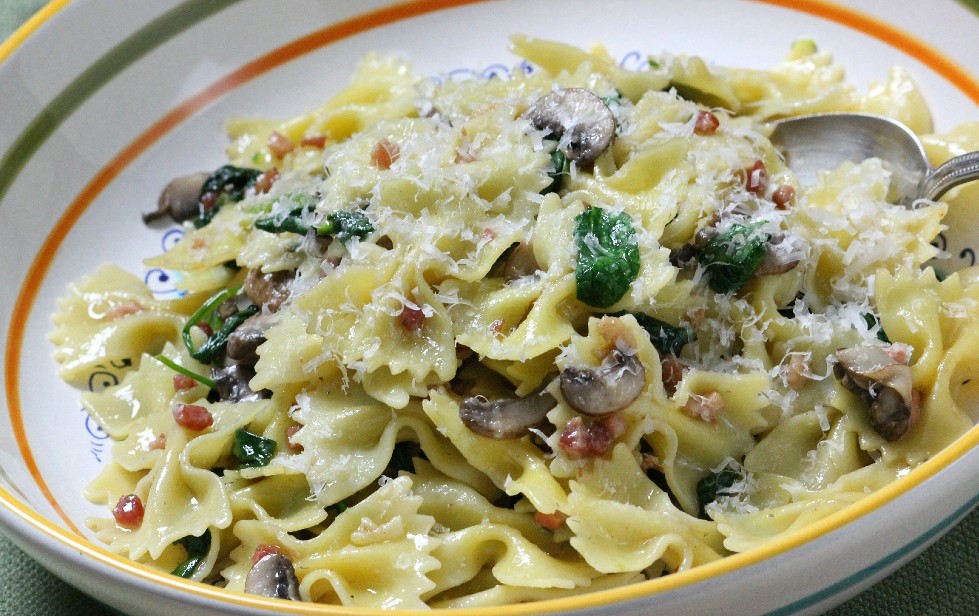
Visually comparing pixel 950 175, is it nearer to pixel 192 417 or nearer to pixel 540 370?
pixel 540 370

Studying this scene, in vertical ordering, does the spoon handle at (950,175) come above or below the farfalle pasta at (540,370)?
above

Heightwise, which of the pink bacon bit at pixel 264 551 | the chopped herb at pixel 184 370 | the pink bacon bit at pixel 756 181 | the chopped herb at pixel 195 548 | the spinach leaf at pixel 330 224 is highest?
the pink bacon bit at pixel 756 181

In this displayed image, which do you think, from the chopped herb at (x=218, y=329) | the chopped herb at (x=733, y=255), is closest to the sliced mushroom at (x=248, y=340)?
the chopped herb at (x=218, y=329)

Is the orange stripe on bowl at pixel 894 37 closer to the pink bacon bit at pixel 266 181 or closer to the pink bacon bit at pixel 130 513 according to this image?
the pink bacon bit at pixel 266 181

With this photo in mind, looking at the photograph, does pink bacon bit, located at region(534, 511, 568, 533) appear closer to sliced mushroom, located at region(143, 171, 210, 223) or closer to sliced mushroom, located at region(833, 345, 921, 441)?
sliced mushroom, located at region(833, 345, 921, 441)

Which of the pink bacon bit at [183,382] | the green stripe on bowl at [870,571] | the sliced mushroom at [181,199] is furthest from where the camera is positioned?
the sliced mushroom at [181,199]

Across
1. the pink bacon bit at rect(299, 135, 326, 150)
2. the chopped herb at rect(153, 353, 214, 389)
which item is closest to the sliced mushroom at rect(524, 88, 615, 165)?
the pink bacon bit at rect(299, 135, 326, 150)
